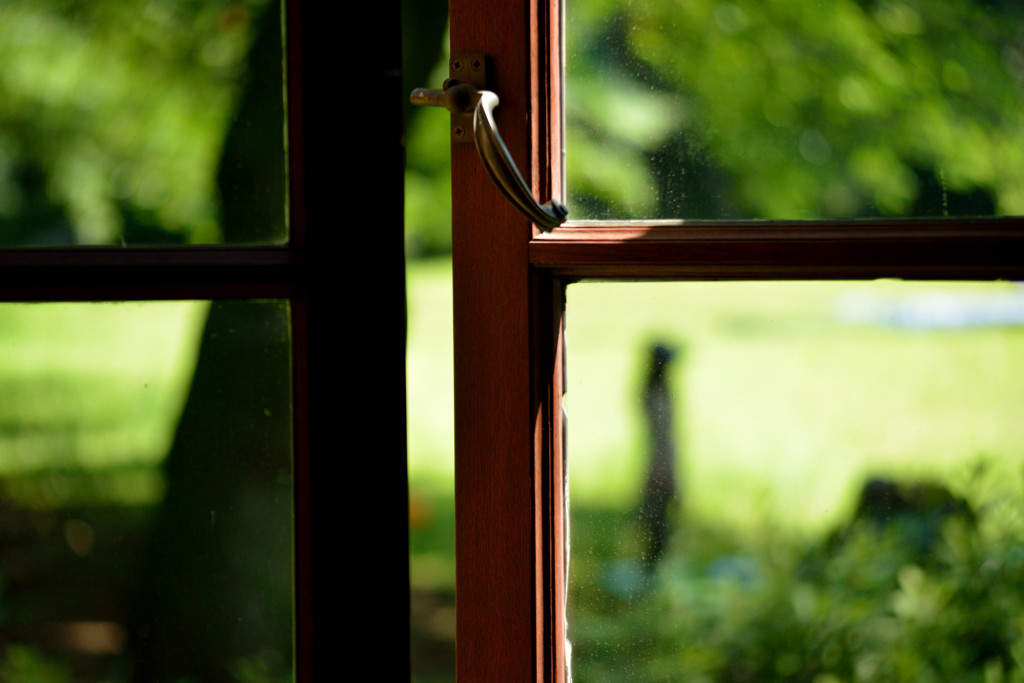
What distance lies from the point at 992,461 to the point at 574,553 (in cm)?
34

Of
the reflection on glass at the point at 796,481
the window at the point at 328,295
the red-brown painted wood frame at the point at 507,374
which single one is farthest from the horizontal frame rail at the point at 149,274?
the reflection on glass at the point at 796,481

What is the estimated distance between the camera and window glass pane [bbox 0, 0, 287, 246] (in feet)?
2.52

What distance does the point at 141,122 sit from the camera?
78cm

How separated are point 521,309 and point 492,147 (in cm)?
13

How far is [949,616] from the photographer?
663mm

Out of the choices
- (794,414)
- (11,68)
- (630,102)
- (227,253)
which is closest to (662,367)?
(794,414)

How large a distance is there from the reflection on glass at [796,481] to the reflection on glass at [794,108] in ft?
0.24

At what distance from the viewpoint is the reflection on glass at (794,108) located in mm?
635

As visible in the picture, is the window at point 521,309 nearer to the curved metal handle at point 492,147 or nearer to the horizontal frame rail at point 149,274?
the curved metal handle at point 492,147

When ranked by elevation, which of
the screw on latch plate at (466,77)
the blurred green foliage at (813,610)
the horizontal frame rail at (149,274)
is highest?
the screw on latch plate at (466,77)

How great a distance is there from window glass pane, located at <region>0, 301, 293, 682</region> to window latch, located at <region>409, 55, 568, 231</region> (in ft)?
0.90

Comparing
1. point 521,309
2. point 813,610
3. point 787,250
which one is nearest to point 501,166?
point 521,309

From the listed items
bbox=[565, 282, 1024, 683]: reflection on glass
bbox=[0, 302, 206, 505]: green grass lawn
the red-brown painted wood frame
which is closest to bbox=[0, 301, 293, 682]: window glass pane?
bbox=[0, 302, 206, 505]: green grass lawn

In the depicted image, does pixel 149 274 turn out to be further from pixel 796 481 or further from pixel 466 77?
pixel 796 481
